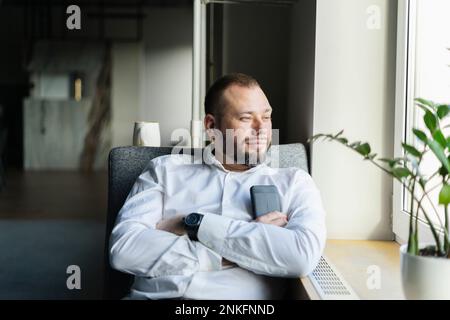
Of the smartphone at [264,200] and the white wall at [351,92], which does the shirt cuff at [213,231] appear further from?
the white wall at [351,92]

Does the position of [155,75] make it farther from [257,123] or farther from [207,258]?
[207,258]

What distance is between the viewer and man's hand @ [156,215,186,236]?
70.2 inches

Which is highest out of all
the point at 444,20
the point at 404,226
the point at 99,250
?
the point at 444,20

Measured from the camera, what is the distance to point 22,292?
11.4 ft

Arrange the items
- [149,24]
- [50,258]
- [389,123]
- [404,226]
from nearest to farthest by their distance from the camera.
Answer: [404,226], [389,123], [50,258], [149,24]

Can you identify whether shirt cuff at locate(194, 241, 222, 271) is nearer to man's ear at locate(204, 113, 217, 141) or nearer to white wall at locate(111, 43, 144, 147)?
man's ear at locate(204, 113, 217, 141)

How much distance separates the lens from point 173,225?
1.80 meters

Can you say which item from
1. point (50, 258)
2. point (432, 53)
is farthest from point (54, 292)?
point (432, 53)

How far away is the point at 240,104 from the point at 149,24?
366 inches

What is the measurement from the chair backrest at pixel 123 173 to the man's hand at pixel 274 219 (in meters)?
0.41

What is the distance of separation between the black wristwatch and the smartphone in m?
0.18

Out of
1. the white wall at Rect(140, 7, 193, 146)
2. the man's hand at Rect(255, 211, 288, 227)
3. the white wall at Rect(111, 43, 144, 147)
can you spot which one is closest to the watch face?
the man's hand at Rect(255, 211, 288, 227)

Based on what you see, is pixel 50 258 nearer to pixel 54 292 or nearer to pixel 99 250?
pixel 99 250

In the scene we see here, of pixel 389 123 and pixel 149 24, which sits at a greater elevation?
pixel 149 24
